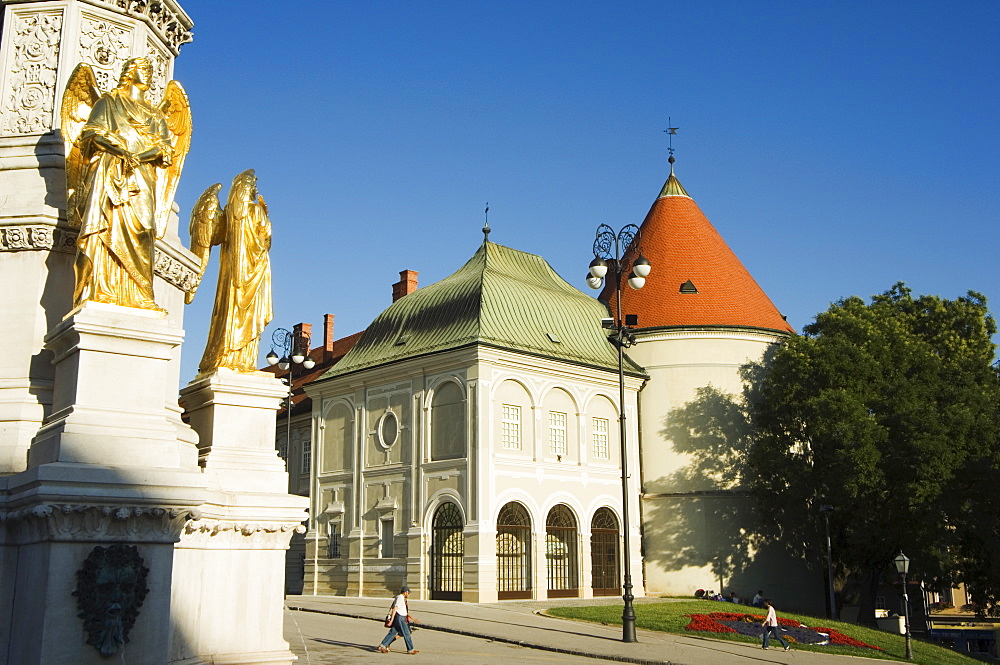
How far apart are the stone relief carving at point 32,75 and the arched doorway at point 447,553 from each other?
1059 inches

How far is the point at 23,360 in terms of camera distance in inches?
381

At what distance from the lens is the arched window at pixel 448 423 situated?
36.6 metres

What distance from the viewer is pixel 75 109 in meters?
10.4

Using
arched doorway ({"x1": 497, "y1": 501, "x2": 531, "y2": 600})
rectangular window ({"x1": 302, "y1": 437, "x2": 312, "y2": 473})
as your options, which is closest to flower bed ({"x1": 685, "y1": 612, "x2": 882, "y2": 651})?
arched doorway ({"x1": 497, "y1": 501, "x2": 531, "y2": 600})

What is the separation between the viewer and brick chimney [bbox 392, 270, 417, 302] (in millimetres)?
52469

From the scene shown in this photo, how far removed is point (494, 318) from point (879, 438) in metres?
14.4

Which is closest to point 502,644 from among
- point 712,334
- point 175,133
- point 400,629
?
point 400,629

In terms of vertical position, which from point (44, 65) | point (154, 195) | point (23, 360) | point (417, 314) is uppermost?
point (417, 314)

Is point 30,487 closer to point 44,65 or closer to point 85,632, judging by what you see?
point 85,632

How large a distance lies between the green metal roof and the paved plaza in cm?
1226

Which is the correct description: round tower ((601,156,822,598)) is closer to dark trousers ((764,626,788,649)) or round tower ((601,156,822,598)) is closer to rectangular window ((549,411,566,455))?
rectangular window ((549,411,566,455))

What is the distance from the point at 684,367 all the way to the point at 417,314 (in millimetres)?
11511

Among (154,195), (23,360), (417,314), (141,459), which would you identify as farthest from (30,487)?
(417,314)

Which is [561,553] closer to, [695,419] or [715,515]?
[715,515]
